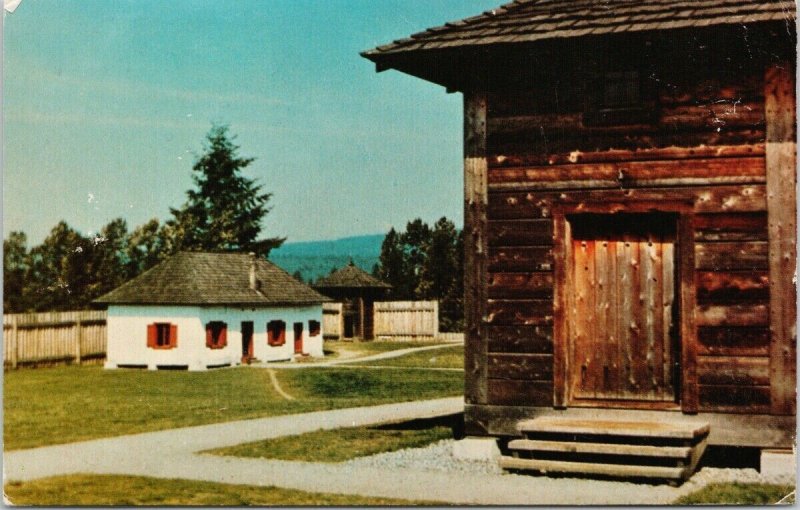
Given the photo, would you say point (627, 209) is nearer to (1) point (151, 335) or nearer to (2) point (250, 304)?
(1) point (151, 335)

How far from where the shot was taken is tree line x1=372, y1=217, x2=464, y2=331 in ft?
109

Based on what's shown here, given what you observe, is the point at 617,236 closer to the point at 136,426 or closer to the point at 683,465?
the point at 683,465

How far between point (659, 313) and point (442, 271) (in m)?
25.0

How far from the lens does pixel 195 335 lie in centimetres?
2719

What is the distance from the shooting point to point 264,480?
9.90 meters

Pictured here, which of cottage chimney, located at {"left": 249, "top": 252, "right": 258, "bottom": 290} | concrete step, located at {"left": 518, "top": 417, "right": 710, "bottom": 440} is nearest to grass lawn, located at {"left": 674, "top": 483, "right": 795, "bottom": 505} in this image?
concrete step, located at {"left": 518, "top": 417, "right": 710, "bottom": 440}

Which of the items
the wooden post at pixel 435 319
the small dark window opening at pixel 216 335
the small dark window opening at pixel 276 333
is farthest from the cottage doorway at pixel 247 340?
the wooden post at pixel 435 319

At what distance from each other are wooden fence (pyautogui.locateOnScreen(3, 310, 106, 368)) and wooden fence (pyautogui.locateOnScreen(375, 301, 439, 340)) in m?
15.5

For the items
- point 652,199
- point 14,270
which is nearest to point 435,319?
point 652,199

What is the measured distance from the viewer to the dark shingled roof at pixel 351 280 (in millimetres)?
40406

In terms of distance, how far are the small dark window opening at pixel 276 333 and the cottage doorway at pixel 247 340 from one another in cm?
88

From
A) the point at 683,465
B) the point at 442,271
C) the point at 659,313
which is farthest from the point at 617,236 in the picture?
the point at 442,271

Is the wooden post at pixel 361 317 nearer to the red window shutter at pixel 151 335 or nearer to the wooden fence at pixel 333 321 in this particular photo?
the wooden fence at pixel 333 321

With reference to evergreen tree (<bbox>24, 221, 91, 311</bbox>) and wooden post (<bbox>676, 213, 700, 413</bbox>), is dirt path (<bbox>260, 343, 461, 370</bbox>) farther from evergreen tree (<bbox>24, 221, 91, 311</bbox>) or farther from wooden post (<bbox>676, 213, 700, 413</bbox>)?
wooden post (<bbox>676, 213, 700, 413</bbox>)
